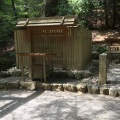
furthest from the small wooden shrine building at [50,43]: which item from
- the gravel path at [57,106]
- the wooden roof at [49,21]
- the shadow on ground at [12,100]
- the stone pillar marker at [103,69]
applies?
the stone pillar marker at [103,69]

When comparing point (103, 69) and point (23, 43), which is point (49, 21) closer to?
point (23, 43)

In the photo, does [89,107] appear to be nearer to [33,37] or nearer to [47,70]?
[47,70]

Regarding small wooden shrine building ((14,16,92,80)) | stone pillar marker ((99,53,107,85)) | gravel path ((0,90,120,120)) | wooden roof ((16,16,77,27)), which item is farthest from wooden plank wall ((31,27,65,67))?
stone pillar marker ((99,53,107,85))

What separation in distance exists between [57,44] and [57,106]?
2.91m

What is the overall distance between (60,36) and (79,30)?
71 cm

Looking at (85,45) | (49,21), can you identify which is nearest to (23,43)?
(49,21)

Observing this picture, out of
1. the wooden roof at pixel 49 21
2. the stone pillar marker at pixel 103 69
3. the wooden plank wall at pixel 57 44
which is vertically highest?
the wooden roof at pixel 49 21

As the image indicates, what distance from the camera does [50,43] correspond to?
7824mm

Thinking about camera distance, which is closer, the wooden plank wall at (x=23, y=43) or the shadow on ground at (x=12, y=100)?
the shadow on ground at (x=12, y=100)

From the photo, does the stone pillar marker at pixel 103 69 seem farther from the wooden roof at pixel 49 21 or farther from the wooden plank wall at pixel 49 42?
the wooden plank wall at pixel 49 42

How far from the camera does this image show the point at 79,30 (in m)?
7.42

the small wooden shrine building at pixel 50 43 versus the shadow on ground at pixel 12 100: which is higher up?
the small wooden shrine building at pixel 50 43

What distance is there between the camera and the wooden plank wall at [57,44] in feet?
24.4

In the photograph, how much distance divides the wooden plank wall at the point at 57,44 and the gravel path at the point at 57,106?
161 centimetres
